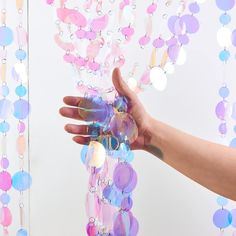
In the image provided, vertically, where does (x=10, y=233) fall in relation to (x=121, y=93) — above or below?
below

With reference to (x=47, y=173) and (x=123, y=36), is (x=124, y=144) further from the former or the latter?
(x=47, y=173)

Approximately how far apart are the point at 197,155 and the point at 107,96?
248mm

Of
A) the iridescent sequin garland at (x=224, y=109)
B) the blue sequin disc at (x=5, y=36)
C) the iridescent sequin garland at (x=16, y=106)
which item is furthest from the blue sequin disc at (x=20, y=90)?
the iridescent sequin garland at (x=224, y=109)

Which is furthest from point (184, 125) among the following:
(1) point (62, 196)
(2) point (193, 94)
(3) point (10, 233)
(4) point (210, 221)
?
(3) point (10, 233)

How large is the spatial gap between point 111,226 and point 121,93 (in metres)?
0.25

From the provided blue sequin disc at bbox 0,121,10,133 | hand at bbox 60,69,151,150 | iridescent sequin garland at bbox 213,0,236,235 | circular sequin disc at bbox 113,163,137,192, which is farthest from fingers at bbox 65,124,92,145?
iridescent sequin garland at bbox 213,0,236,235

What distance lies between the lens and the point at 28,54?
105cm

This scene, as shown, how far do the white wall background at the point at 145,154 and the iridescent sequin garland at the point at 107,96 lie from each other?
19 centimetres

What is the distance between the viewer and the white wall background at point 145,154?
1.08m

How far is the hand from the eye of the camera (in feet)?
2.44

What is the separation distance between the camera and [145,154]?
3.64 ft

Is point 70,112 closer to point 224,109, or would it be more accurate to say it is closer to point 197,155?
point 197,155

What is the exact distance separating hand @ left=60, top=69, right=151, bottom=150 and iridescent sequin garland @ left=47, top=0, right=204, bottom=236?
2 centimetres

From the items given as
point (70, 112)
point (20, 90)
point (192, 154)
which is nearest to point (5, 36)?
point (20, 90)
